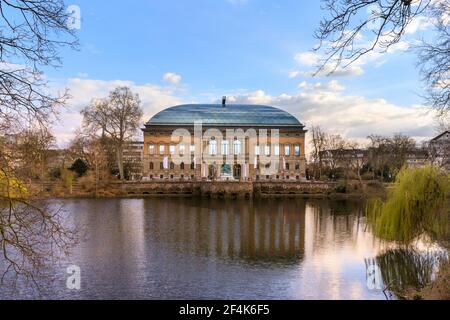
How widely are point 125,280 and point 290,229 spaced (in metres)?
12.4

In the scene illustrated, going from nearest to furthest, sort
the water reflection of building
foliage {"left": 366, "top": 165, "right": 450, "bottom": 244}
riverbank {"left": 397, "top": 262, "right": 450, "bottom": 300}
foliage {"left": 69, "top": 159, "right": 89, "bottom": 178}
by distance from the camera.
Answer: riverbank {"left": 397, "top": 262, "right": 450, "bottom": 300} → foliage {"left": 366, "top": 165, "right": 450, "bottom": 244} → the water reflection of building → foliage {"left": 69, "top": 159, "right": 89, "bottom": 178}

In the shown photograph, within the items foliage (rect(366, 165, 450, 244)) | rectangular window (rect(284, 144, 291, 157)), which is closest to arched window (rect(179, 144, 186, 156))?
rectangular window (rect(284, 144, 291, 157))

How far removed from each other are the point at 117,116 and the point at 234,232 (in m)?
32.3

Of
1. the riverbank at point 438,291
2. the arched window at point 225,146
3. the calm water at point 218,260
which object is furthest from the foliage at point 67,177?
the riverbank at point 438,291

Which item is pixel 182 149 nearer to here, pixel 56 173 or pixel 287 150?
pixel 287 150

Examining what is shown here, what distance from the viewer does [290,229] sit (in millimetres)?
22781

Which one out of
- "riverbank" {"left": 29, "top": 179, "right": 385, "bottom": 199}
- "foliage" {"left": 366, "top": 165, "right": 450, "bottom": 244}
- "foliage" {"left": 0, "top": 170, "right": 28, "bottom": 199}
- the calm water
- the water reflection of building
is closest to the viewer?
"foliage" {"left": 0, "top": 170, "right": 28, "bottom": 199}

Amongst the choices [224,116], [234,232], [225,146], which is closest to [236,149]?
[225,146]

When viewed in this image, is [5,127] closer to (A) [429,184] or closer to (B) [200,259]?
(B) [200,259]

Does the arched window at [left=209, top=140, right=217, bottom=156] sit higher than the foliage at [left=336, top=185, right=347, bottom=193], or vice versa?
the arched window at [left=209, top=140, right=217, bottom=156]

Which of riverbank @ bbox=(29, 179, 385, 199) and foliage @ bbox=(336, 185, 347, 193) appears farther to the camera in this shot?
foliage @ bbox=(336, 185, 347, 193)

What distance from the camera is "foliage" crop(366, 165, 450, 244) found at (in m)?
14.5

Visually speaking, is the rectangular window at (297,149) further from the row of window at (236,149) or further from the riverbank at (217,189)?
the riverbank at (217,189)

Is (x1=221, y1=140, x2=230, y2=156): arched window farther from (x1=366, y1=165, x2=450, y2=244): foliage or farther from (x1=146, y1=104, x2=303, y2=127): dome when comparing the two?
(x1=366, y1=165, x2=450, y2=244): foliage
